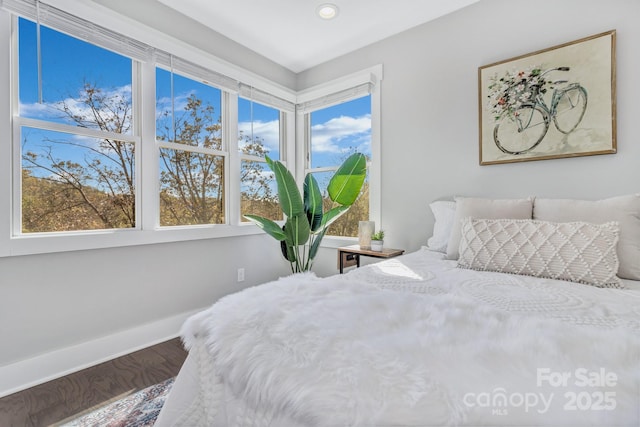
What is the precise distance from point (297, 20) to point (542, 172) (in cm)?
237

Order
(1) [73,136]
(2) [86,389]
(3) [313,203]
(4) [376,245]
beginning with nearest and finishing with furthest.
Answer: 1. (2) [86,389]
2. (1) [73,136]
3. (4) [376,245]
4. (3) [313,203]

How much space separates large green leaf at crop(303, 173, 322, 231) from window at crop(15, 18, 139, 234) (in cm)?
148

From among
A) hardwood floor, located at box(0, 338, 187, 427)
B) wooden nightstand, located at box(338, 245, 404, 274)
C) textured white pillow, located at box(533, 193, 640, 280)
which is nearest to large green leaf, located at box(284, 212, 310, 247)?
wooden nightstand, located at box(338, 245, 404, 274)

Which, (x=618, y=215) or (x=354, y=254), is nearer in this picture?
(x=618, y=215)

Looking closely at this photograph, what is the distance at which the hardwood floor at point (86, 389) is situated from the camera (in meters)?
1.51

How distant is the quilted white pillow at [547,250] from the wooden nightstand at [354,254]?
0.89 meters

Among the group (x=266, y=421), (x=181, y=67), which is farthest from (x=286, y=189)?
(x=266, y=421)

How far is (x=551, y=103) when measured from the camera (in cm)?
203

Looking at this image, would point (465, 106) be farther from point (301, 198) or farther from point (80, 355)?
point (80, 355)

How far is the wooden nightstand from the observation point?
2537mm

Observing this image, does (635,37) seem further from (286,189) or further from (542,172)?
(286,189)

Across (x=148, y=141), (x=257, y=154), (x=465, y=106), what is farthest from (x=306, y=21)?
(x=148, y=141)

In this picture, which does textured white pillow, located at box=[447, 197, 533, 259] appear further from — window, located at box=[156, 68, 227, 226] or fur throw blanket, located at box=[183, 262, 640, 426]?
window, located at box=[156, 68, 227, 226]

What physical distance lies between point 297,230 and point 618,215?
2151mm
